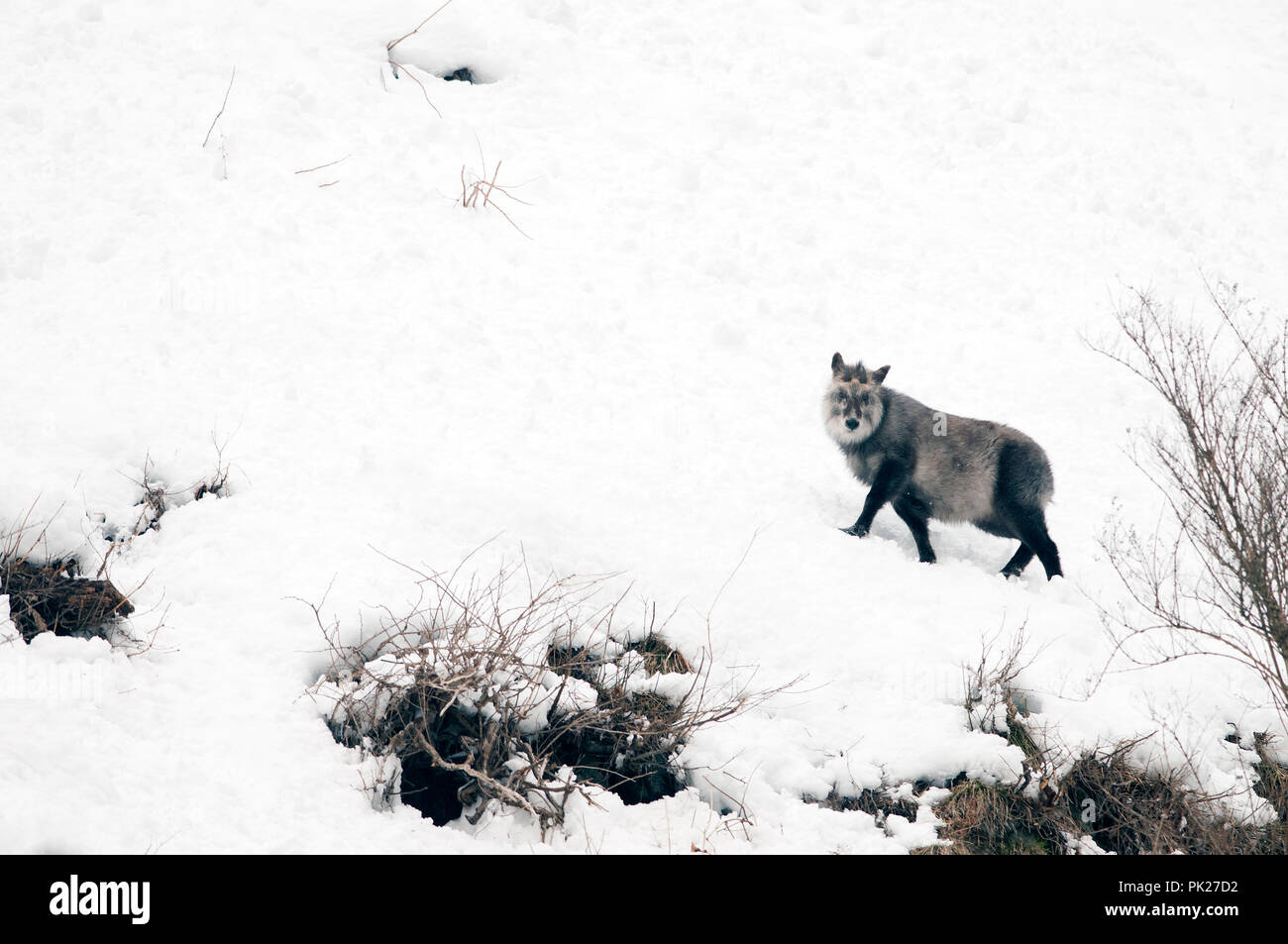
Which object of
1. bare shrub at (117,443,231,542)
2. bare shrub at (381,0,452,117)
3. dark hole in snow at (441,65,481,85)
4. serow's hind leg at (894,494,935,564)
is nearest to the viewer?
bare shrub at (117,443,231,542)

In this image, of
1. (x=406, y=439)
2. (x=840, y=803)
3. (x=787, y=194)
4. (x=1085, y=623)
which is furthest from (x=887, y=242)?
(x=840, y=803)

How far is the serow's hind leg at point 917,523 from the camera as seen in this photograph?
769 cm

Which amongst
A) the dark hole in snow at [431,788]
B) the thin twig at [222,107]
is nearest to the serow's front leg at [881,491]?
the dark hole in snow at [431,788]

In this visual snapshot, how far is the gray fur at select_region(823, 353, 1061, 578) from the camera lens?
766 centimetres

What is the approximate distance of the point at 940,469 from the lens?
7.83 meters

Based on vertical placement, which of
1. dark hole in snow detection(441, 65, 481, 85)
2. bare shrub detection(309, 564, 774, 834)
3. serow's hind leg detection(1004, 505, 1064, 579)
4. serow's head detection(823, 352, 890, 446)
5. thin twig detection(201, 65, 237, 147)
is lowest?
bare shrub detection(309, 564, 774, 834)

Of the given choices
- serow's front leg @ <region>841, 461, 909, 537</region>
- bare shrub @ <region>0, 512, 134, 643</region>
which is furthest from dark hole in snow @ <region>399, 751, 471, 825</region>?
serow's front leg @ <region>841, 461, 909, 537</region>

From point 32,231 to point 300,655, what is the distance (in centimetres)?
580

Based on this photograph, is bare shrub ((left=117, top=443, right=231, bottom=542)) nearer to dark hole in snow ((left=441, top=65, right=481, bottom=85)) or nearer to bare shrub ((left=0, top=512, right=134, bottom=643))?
bare shrub ((left=0, top=512, right=134, bottom=643))

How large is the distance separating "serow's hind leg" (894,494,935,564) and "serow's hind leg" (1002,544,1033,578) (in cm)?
64

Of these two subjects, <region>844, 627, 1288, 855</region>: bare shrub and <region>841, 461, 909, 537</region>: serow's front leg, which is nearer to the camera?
<region>844, 627, 1288, 855</region>: bare shrub

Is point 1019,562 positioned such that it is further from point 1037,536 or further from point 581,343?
point 581,343

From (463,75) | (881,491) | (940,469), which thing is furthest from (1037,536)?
(463,75)

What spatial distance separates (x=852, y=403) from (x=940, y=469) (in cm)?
93
